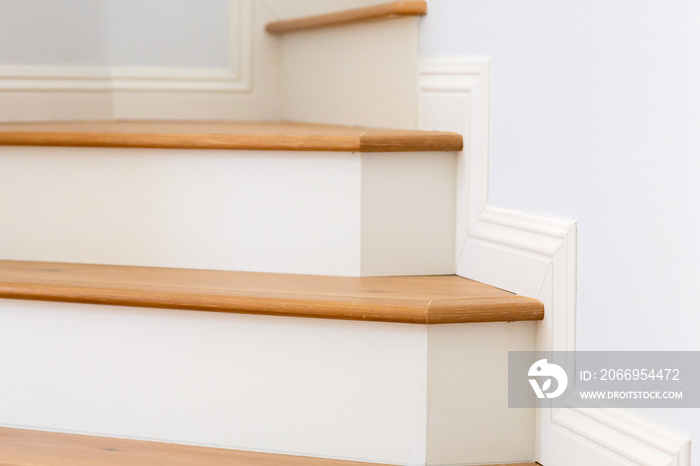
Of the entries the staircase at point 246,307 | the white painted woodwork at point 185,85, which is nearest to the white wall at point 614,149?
the staircase at point 246,307

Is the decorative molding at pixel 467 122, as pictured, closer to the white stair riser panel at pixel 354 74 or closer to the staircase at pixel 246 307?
the staircase at pixel 246 307

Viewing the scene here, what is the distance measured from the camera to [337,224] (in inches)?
50.7

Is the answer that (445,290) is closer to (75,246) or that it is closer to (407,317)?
(407,317)

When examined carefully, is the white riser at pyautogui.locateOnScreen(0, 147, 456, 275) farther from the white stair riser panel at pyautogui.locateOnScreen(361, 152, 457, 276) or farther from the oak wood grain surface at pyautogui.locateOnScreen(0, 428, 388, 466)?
the oak wood grain surface at pyautogui.locateOnScreen(0, 428, 388, 466)

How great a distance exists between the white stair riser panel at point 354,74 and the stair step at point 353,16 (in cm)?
3

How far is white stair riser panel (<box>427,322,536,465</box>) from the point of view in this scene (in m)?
1.09

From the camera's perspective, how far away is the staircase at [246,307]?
110 cm

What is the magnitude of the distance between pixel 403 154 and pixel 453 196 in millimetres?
110

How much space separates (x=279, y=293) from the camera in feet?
3.78

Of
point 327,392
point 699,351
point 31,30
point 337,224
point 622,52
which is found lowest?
point 327,392

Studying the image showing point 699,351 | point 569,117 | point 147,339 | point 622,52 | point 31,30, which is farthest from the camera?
point 31,30

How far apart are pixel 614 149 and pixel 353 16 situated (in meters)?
0.84

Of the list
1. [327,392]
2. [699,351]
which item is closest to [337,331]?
[327,392]

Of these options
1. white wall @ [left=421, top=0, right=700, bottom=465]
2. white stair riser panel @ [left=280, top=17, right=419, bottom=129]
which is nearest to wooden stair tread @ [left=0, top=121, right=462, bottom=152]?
white wall @ [left=421, top=0, right=700, bottom=465]
